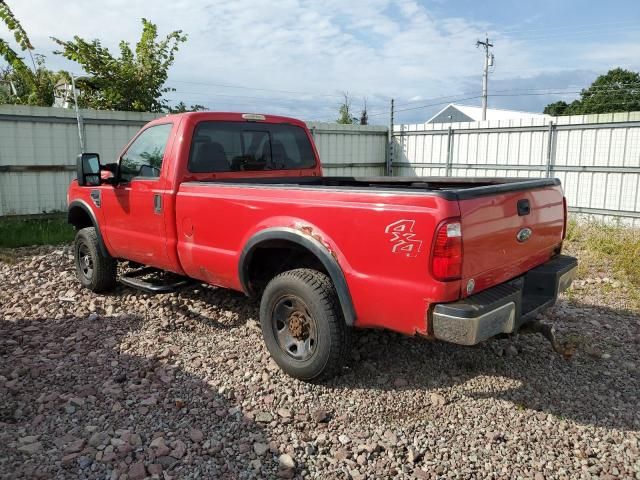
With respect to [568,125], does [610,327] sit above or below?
below

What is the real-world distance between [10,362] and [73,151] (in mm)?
6925

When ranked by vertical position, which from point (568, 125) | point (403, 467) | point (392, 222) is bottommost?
point (403, 467)

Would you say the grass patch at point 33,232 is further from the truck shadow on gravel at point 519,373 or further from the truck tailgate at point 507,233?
the truck tailgate at point 507,233

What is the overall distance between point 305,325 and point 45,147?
8.19 m

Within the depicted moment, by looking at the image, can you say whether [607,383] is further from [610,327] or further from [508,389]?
[610,327]

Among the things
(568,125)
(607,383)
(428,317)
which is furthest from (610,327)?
(568,125)

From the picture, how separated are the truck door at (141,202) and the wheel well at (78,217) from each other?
0.81 meters

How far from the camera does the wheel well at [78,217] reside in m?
6.12

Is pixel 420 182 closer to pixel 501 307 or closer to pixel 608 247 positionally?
pixel 501 307

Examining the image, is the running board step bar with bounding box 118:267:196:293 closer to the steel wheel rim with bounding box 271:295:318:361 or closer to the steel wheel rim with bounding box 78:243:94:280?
the steel wheel rim with bounding box 78:243:94:280

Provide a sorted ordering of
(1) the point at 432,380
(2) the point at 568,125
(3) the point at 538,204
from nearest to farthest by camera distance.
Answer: (3) the point at 538,204
(1) the point at 432,380
(2) the point at 568,125

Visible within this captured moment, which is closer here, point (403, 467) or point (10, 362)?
point (403, 467)

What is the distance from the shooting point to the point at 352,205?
3279 mm

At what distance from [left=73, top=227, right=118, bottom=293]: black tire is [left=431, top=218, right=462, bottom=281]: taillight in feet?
13.3
